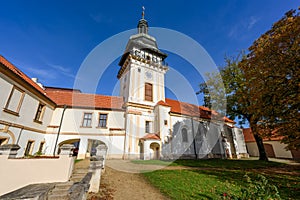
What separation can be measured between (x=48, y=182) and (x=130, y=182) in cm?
348

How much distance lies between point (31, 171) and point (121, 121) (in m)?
11.4

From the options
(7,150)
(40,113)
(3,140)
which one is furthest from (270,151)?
(3,140)

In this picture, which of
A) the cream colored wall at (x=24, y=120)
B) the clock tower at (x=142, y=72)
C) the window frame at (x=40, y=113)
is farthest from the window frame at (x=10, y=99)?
the clock tower at (x=142, y=72)

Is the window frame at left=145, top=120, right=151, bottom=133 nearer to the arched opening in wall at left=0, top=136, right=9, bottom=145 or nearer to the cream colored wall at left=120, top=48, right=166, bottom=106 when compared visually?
the cream colored wall at left=120, top=48, right=166, bottom=106

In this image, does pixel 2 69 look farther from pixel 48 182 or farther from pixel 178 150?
pixel 178 150

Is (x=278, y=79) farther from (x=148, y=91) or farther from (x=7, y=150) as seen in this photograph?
(x=148, y=91)

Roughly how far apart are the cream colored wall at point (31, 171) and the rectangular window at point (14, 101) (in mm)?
6411

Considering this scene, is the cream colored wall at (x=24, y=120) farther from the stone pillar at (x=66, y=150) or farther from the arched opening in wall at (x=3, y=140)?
the stone pillar at (x=66, y=150)

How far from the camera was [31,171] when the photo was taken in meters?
5.38

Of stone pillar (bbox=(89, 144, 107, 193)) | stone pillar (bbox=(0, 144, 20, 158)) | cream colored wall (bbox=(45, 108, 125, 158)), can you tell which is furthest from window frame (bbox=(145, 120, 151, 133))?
stone pillar (bbox=(0, 144, 20, 158))

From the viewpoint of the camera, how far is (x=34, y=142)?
12070 mm

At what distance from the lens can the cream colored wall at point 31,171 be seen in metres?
4.79

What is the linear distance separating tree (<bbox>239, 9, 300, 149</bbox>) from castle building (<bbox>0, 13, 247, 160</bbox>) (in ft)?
34.4

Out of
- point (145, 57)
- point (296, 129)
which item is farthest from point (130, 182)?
point (145, 57)
